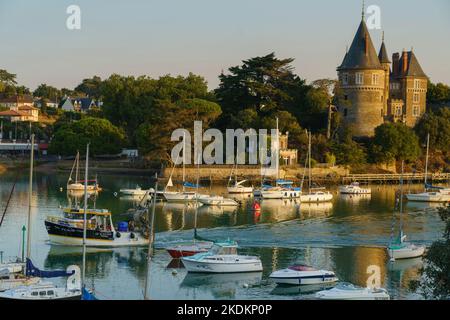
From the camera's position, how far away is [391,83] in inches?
2458

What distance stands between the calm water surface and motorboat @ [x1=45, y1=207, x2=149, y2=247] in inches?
14.6

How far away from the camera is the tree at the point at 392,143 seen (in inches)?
2206

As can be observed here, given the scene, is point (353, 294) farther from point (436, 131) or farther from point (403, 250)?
point (436, 131)

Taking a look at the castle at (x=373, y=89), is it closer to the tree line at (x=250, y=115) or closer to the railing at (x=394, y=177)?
the tree line at (x=250, y=115)

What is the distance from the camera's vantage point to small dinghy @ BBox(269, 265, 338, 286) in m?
20.9

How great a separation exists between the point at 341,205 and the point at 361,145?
17.1 metres

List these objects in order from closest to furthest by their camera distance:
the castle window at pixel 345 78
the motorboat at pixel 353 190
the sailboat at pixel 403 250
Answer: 1. the sailboat at pixel 403 250
2. the motorboat at pixel 353 190
3. the castle window at pixel 345 78

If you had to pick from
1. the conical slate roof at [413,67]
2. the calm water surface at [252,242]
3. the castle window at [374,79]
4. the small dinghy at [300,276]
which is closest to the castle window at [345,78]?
the castle window at [374,79]

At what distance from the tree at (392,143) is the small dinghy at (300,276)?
3603 cm

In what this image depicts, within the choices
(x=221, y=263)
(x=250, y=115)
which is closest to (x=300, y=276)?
(x=221, y=263)

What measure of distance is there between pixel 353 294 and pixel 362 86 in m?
39.7

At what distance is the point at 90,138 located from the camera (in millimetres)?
62406

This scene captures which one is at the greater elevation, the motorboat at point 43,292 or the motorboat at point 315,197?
the motorboat at point 315,197

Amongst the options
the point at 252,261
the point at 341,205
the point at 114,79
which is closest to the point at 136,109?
the point at 114,79
